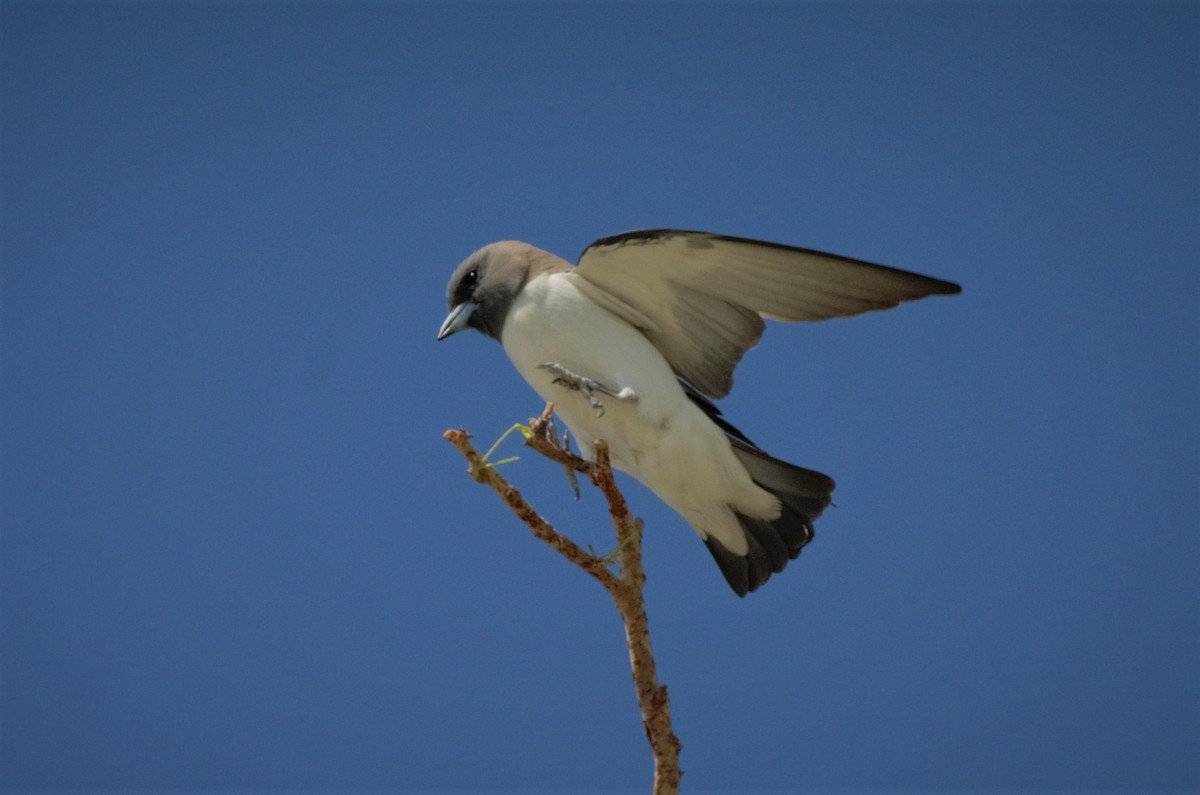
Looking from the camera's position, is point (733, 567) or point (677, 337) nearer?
point (677, 337)

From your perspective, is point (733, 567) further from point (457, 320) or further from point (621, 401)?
point (457, 320)

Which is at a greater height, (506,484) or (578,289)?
(578,289)

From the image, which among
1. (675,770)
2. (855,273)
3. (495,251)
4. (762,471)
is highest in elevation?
(495,251)

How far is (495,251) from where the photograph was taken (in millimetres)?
3623

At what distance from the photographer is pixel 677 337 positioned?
144 inches

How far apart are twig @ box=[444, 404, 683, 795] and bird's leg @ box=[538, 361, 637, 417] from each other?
0.14 metres

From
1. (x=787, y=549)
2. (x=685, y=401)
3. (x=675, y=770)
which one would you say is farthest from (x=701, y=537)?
(x=675, y=770)

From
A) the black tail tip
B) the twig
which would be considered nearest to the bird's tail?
the black tail tip

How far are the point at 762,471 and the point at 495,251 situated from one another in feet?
3.71

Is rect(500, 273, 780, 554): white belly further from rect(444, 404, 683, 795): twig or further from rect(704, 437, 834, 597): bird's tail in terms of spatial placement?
rect(444, 404, 683, 795): twig

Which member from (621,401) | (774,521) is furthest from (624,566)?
(774,521)

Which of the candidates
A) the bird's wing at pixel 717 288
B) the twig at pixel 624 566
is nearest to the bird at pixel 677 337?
the bird's wing at pixel 717 288

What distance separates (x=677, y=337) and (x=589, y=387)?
19.2 inches

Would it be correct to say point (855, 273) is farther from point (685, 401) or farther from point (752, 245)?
point (685, 401)
